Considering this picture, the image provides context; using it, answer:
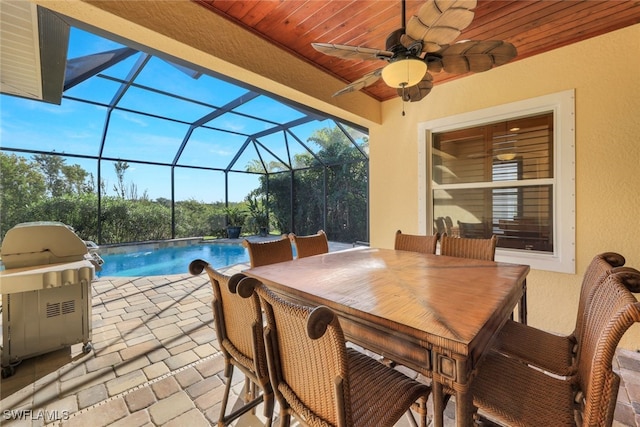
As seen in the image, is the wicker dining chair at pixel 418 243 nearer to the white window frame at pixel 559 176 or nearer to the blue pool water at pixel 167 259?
the white window frame at pixel 559 176

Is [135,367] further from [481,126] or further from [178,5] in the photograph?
[481,126]

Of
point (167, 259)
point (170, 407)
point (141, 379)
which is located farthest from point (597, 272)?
point (167, 259)

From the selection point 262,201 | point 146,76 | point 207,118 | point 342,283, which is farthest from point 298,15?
point 262,201

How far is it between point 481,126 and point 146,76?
205 inches

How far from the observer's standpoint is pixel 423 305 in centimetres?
112

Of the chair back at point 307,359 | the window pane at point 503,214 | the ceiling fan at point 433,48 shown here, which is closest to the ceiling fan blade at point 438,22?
the ceiling fan at point 433,48

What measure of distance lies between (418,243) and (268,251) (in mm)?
1391

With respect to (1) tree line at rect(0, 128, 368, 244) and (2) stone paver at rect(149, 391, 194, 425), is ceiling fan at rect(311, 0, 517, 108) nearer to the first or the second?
(2) stone paver at rect(149, 391, 194, 425)

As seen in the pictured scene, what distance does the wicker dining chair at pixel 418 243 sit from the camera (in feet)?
7.79

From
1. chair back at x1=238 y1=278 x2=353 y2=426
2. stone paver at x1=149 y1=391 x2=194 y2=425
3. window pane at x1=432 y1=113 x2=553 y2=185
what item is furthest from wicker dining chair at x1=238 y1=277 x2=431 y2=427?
window pane at x1=432 y1=113 x2=553 y2=185

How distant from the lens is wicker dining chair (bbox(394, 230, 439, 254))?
238 cm

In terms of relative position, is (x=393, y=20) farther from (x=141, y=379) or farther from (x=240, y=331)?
(x=141, y=379)

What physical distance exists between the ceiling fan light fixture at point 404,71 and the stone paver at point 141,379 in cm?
197

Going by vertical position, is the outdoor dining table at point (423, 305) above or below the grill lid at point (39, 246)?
below
